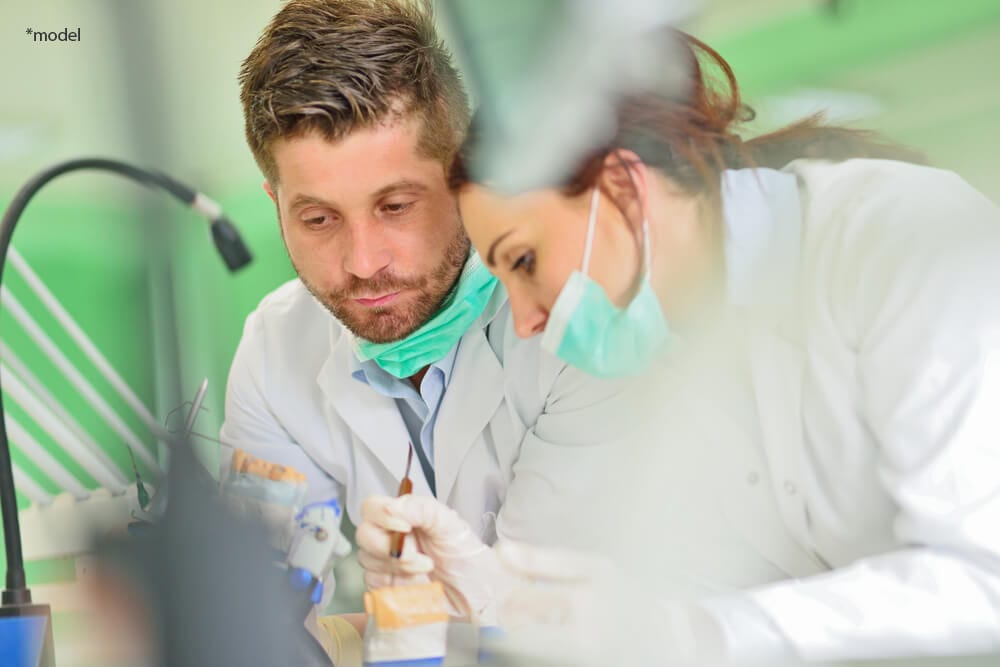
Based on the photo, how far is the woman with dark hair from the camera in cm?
76

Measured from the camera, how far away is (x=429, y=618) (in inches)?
35.6

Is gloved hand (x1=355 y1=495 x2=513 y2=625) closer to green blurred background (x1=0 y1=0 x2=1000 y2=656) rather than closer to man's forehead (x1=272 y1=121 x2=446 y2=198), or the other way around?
green blurred background (x1=0 y1=0 x2=1000 y2=656)

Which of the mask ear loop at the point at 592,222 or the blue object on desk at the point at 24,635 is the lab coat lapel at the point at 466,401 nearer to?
the mask ear loop at the point at 592,222

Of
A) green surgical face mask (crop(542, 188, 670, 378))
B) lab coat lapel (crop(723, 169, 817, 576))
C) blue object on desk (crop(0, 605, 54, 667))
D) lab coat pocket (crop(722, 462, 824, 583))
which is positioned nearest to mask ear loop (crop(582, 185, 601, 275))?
green surgical face mask (crop(542, 188, 670, 378))

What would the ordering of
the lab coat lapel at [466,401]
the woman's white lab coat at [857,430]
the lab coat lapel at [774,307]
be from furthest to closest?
the lab coat lapel at [466,401]
the lab coat lapel at [774,307]
the woman's white lab coat at [857,430]

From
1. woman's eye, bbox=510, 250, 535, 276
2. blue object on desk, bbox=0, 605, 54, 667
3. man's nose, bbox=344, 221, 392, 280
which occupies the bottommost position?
blue object on desk, bbox=0, 605, 54, 667

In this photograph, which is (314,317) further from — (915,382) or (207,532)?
(915,382)

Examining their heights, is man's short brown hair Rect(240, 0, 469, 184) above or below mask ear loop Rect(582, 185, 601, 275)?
above

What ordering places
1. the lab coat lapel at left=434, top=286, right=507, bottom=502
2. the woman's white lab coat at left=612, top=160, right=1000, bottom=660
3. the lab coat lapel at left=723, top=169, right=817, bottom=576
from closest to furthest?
the woman's white lab coat at left=612, top=160, right=1000, bottom=660 < the lab coat lapel at left=723, top=169, right=817, bottom=576 < the lab coat lapel at left=434, top=286, right=507, bottom=502

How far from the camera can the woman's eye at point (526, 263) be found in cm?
86

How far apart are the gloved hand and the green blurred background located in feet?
0.58

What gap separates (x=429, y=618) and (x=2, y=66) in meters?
0.64

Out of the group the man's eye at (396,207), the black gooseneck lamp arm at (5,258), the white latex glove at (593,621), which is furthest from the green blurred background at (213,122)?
the white latex glove at (593,621)

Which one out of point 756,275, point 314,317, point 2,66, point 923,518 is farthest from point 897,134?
point 2,66
